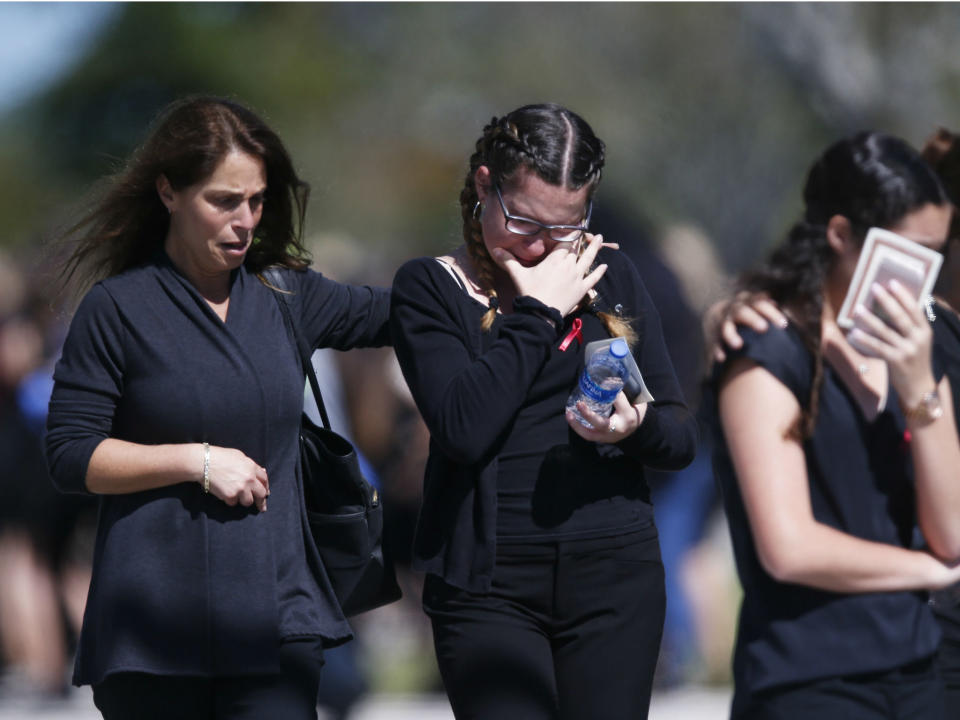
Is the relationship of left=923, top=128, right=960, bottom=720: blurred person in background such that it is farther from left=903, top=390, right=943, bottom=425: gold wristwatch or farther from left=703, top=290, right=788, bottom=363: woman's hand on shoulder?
left=703, top=290, right=788, bottom=363: woman's hand on shoulder

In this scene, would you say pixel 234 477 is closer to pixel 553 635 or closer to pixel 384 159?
pixel 553 635

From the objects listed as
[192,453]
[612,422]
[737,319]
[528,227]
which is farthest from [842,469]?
[192,453]

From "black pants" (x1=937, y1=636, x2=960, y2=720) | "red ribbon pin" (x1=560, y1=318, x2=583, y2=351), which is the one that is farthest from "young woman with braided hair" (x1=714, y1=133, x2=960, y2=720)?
"black pants" (x1=937, y1=636, x2=960, y2=720)

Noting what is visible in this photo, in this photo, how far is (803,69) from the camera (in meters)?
6.29

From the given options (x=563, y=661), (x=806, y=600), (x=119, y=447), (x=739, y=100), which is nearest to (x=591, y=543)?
(x=563, y=661)

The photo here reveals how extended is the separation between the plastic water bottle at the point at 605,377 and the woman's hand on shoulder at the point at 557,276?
16cm

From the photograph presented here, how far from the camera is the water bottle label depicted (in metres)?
2.50

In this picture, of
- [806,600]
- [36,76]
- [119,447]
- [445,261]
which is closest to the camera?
[806,600]

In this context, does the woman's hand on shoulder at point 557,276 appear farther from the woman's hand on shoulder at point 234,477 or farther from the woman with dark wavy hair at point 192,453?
the woman's hand on shoulder at point 234,477

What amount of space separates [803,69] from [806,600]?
4.55 metres

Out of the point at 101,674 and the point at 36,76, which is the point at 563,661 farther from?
the point at 36,76

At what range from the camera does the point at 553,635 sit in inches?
106

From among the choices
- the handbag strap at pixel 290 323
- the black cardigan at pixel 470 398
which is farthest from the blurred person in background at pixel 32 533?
the black cardigan at pixel 470 398

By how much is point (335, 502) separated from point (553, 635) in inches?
21.8
